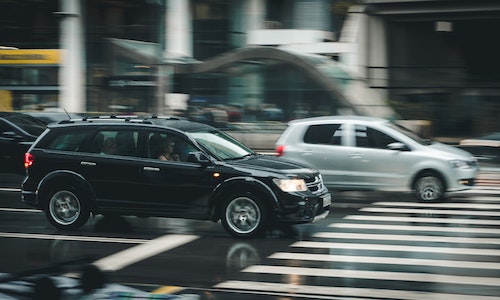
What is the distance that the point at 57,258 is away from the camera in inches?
403

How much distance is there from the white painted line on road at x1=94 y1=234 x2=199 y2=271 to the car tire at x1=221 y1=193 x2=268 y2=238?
54cm

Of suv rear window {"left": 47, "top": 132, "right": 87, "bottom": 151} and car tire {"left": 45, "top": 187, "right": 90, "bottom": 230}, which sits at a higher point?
suv rear window {"left": 47, "top": 132, "right": 87, "bottom": 151}

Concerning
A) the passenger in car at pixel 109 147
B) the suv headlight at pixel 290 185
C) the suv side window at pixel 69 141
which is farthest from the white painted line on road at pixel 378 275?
the suv side window at pixel 69 141

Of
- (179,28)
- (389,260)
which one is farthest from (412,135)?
(179,28)

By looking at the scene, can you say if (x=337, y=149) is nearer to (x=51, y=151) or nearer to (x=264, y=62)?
(x=51, y=151)

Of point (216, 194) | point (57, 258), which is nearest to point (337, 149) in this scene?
point (216, 194)

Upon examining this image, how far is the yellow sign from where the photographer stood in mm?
38781

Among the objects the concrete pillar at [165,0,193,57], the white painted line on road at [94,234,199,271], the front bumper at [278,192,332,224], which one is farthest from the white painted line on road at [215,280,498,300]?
the concrete pillar at [165,0,193,57]

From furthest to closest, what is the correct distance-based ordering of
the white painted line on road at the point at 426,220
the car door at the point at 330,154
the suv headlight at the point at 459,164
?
the car door at the point at 330,154, the suv headlight at the point at 459,164, the white painted line on road at the point at 426,220

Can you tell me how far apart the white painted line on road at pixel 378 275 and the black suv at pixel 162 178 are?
6.57ft

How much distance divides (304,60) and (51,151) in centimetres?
2005

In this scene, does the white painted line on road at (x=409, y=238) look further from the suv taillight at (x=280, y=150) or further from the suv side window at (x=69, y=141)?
the suv taillight at (x=280, y=150)

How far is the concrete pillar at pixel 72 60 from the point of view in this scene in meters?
38.5

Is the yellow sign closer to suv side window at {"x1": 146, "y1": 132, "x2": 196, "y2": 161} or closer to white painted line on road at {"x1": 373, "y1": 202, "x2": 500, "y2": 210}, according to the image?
white painted line on road at {"x1": 373, "y1": 202, "x2": 500, "y2": 210}
